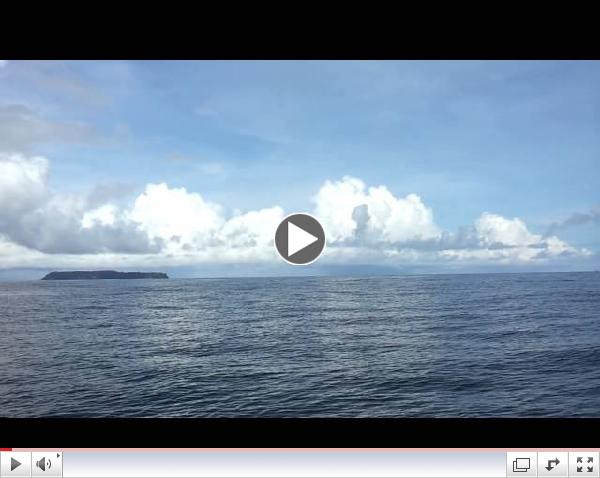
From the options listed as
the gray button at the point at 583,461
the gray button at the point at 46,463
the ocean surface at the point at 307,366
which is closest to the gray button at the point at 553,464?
the gray button at the point at 583,461

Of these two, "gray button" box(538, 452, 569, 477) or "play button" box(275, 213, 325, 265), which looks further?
"play button" box(275, 213, 325, 265)

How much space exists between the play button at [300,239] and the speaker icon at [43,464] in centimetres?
378

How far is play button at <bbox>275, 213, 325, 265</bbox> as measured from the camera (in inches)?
218

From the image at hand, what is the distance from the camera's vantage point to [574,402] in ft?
57.4

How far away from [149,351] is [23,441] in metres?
26.9

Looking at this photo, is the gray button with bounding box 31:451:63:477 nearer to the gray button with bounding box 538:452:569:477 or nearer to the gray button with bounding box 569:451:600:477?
the gray button with bounding box 538:452:569:477

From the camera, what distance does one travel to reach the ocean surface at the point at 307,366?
55.7ft

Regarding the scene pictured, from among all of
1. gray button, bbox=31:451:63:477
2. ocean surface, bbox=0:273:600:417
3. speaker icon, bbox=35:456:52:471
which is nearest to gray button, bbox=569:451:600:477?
gray button, bbox=31:451:63:477
